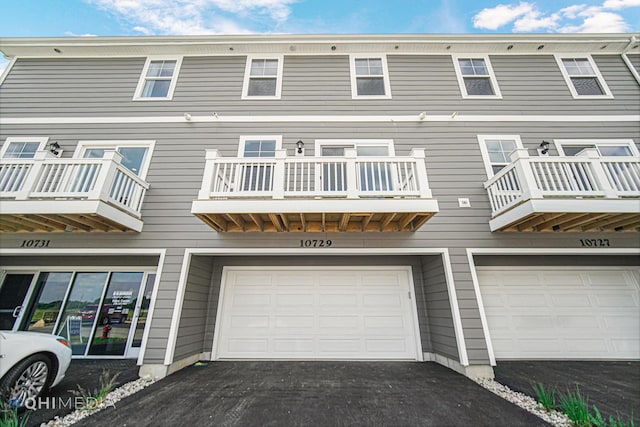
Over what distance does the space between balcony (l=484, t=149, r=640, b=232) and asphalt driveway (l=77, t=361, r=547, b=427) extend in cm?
314

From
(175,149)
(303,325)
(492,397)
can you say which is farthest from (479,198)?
(175,149)

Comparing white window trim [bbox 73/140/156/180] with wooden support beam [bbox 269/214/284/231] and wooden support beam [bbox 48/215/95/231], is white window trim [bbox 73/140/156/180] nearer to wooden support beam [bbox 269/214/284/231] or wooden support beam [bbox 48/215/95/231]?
wooden support beam [bbox 48/215/95/231]

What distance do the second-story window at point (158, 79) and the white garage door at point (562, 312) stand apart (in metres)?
9.47

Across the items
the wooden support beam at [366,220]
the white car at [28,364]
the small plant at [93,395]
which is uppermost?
the wooden support beam at [366,220]

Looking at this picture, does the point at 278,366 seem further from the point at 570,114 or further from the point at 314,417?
the point at 570,114

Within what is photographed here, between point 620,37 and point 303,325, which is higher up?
point 620,37

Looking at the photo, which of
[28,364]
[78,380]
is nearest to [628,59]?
[28,364]

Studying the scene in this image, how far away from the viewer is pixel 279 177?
170 inches

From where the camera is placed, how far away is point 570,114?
6.00 meters

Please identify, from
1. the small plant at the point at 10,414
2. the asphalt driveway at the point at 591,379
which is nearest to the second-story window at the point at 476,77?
the asphalt driveway at the point at 591,379

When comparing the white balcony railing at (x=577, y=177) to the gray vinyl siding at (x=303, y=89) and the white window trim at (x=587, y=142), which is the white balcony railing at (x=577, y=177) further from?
the gray vinyl siding at (x=303, y=89)

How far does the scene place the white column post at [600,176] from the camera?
4.01 m

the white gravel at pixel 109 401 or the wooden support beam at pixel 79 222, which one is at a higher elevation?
the wooden support beam at pixel 79 222

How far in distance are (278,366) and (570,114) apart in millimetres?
9473
